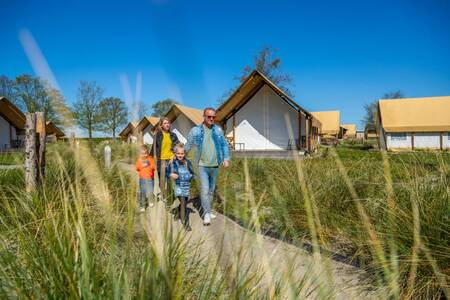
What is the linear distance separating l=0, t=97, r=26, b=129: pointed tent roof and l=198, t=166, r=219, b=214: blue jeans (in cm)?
2095

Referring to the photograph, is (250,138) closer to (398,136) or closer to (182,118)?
(182,118)

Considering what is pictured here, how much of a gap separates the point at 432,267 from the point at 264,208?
7.35 feet

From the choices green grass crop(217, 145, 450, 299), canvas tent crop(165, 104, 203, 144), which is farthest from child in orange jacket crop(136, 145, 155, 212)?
canvas tent crop(165, 104, 203, 144)

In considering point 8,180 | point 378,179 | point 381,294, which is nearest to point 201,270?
point 381,294

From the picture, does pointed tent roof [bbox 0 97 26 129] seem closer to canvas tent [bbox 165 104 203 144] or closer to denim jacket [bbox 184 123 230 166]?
canvas tent [bbox 165 104 203 144]

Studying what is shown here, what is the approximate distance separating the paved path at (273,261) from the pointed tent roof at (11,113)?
21655mm

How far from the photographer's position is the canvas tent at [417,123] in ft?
70.0

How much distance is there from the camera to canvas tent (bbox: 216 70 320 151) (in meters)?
17.8

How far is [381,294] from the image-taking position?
1.79 metres

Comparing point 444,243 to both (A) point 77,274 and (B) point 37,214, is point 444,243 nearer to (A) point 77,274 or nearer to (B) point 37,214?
(A) point 77,274

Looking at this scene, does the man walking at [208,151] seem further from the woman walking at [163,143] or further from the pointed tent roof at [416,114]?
the pointed tent roof at [416,114]

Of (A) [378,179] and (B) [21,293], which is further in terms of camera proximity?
(A) [378,179]

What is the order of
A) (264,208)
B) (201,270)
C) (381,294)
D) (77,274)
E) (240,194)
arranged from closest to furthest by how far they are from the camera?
1. (77,274)
2. (201,270)
3. (381,294)
4. (264,208)
5. (240,194)

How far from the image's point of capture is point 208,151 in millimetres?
3969
